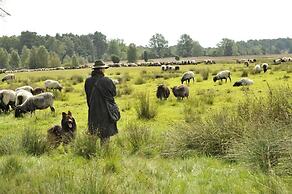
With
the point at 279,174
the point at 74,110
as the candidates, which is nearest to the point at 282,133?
the point at 279,174

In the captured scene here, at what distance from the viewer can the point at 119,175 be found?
6.80m

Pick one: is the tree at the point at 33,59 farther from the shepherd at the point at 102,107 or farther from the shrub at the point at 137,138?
the shepherd at the point at 102,107

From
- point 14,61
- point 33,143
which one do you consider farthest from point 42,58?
point 33,143

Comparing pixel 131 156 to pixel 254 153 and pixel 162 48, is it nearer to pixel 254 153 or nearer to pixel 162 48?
pixel 254 153

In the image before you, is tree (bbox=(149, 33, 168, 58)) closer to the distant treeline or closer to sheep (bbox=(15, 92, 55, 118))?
the distant treeline

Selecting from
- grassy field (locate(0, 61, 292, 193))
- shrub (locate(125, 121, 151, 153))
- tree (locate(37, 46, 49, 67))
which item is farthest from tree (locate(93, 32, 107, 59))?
grassy field (locate(0, 61, 292, 193))

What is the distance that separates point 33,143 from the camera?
9258 mm

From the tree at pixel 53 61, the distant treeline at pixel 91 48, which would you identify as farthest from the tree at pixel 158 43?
the tree at pixel 53 61

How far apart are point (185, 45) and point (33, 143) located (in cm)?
14167

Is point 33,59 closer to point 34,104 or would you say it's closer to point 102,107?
point 34,104

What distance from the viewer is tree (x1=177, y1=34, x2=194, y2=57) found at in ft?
482

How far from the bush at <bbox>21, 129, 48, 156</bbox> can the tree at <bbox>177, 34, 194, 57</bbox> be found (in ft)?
452

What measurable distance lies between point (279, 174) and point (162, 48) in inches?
5878

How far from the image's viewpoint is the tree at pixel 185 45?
147000 millimetres
